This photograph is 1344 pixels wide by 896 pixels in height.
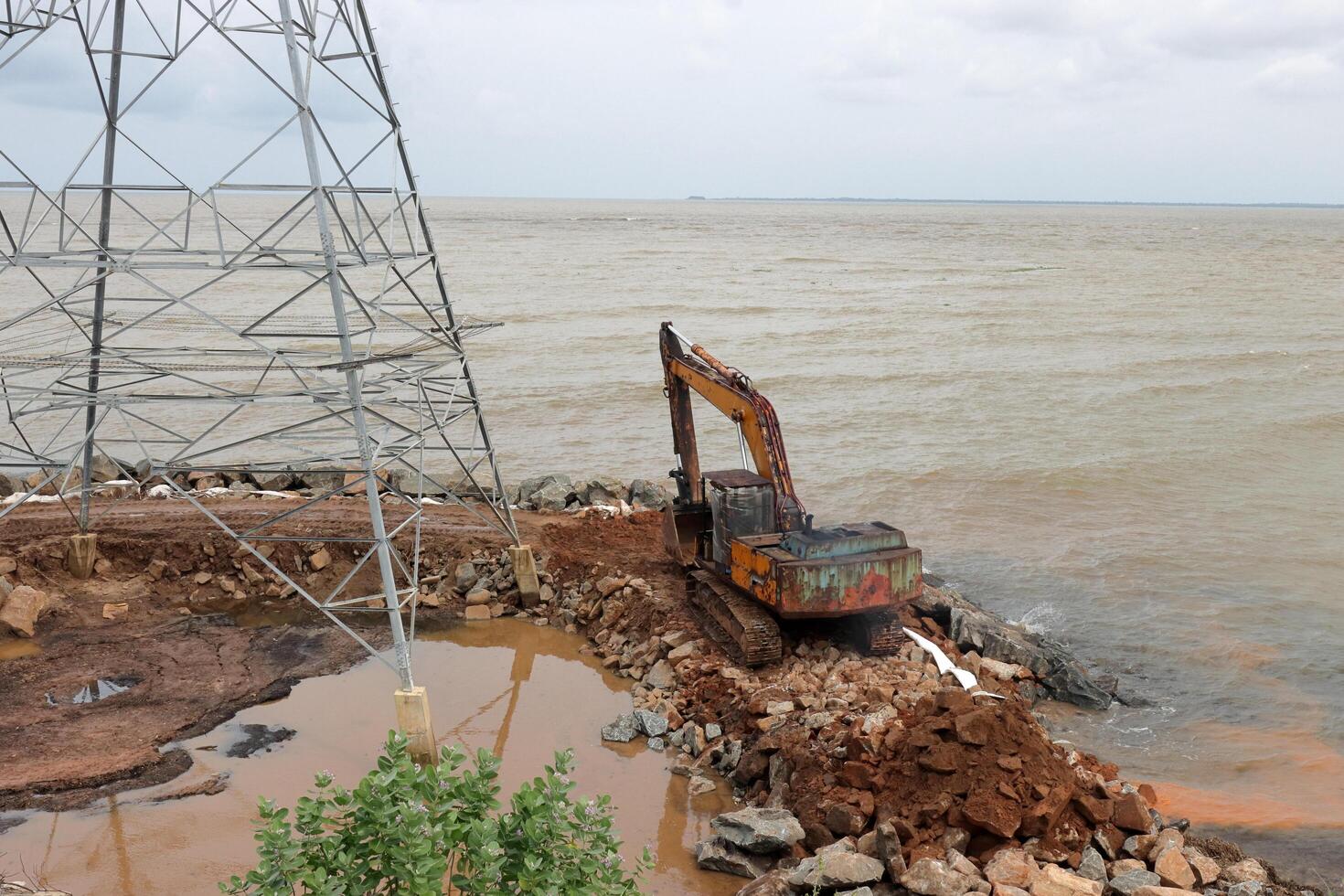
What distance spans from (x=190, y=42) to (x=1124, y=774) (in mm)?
12339

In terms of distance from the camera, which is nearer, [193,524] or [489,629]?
[489,629]

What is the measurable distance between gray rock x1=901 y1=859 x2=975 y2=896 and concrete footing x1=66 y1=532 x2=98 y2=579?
1219cm

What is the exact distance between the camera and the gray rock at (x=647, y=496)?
1862 cm

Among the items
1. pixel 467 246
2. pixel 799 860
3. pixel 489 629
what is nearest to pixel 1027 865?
pixel 799 860

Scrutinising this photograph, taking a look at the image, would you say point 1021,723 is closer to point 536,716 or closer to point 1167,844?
point 1167,844

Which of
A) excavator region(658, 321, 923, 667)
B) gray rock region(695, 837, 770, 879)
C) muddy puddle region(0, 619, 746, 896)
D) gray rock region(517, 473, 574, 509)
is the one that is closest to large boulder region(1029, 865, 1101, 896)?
gray rock region(695, 837, 770, 879)

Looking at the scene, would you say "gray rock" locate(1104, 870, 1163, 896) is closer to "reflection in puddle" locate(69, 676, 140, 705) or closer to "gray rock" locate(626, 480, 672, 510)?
"reflection in puddle" locate(69, 676, 140, 705)

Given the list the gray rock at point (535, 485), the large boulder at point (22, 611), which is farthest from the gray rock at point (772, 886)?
the gray rock at point (535, 485)

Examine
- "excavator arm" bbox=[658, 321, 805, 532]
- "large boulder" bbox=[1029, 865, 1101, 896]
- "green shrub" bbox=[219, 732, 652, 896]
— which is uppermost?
"excavator arm" bbox=[658, 321, 805, 532]

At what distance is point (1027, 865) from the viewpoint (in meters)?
8.14

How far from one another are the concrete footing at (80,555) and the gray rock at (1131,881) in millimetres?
13455

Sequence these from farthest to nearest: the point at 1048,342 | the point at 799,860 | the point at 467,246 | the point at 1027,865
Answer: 1. the point at 467,246
2. the point at 1048,342
3. the point at 799,860
4. the point at 1027,865

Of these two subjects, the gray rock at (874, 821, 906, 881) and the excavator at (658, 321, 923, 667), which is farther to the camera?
the excavator at (658, 321, 923, 667)

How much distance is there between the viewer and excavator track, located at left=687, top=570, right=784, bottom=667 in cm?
1190
